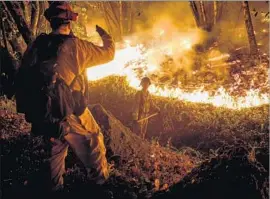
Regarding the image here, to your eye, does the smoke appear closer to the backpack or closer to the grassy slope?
the grassy slope

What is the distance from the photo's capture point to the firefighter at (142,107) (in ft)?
35.1

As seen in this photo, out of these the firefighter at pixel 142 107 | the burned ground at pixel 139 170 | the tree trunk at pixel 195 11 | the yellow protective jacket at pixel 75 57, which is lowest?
the burned ground at pixel 139 170

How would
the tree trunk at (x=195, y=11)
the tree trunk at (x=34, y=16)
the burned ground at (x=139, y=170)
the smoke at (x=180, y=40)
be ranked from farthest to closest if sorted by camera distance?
the tree trunk at (x=195, y=11) → the smoke at (x=180, y=40) → the tree trunk at (x=34, y=16) → the burned ground at (x=139, y=170)

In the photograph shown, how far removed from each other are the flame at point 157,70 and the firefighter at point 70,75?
8.04m

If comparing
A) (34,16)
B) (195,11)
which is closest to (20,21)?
(34,16)

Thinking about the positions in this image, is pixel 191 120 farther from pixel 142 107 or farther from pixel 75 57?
pixel 75 57

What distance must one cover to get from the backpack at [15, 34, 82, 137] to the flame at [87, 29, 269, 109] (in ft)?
28.1

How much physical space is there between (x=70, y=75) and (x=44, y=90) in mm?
449

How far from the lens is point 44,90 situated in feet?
16.3

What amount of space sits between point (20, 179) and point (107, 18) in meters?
18.1

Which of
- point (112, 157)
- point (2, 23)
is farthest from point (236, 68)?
point (112, 157)

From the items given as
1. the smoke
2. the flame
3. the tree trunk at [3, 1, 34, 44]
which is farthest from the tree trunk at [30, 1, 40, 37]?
the smoke

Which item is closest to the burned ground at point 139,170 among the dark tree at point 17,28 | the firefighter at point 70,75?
the firefighter at point 70,75

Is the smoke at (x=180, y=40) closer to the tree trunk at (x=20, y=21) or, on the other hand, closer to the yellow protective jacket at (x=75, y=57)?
the tree trunk at (x=20, y=21)
